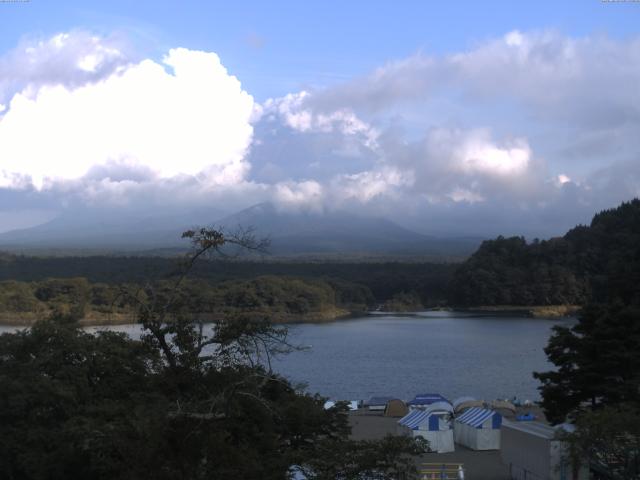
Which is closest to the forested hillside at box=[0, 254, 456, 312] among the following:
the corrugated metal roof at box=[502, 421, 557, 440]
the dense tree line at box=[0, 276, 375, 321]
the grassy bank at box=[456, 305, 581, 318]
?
the grassy bank at box=[456, 305, 581, 318]

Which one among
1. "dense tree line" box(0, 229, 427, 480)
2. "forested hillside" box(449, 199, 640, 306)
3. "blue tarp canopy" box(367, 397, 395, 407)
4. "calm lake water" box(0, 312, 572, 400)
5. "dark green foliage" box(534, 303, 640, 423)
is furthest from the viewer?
"forested hillside" box(449, 199, 640, 306)

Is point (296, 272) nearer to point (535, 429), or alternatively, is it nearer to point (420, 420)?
point (420, 420)

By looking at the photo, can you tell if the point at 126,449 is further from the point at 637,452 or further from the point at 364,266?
the point at 364,266

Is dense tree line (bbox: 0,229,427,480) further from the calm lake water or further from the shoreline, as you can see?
the shoreline

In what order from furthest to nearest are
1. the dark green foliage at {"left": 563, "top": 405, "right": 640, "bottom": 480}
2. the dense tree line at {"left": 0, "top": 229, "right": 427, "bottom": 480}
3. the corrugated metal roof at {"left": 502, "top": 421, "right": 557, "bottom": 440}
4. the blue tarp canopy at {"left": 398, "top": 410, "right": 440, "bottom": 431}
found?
the blue tarp canopy at {"left": 398, "top": 410, "right": 440, "bottom": 431}
the corrugated metal roof at {"left": 502, "top": 421, "right": 557, "bottom": 440}
the dark green foliage at {"left": 563, "top": 405, "right": 640, "bottom": 480}
the dense tree line at {"left": 0, "top": 229, "right": 427, "bottom": 480}

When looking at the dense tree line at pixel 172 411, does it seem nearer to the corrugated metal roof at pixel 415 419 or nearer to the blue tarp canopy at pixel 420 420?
the blue tarp canopy at pixel 420 420

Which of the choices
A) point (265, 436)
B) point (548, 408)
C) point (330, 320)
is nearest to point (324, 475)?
point (265, 436)

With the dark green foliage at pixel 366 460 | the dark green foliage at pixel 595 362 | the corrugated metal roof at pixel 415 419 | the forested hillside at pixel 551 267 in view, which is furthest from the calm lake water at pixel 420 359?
the forested hillside at pixel 551 267

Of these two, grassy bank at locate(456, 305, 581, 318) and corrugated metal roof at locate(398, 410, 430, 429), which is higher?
corrugated metal roof at locate(398, 410, 430, 429)

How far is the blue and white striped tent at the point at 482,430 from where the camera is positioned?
1069 cm

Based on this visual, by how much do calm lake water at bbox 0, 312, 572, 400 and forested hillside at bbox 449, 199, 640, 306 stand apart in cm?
952

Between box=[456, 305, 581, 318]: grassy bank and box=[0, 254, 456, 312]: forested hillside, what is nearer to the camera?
box=[456, 305, 581, 318]: grassy bank

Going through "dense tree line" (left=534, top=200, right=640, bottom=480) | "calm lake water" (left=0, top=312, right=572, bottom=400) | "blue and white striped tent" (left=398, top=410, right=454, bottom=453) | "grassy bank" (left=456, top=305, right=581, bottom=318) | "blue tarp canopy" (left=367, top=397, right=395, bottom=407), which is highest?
"dense tree line" (left=534, top=200, right=640, bottom=480)

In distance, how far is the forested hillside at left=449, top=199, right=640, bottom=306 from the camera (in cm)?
4588
